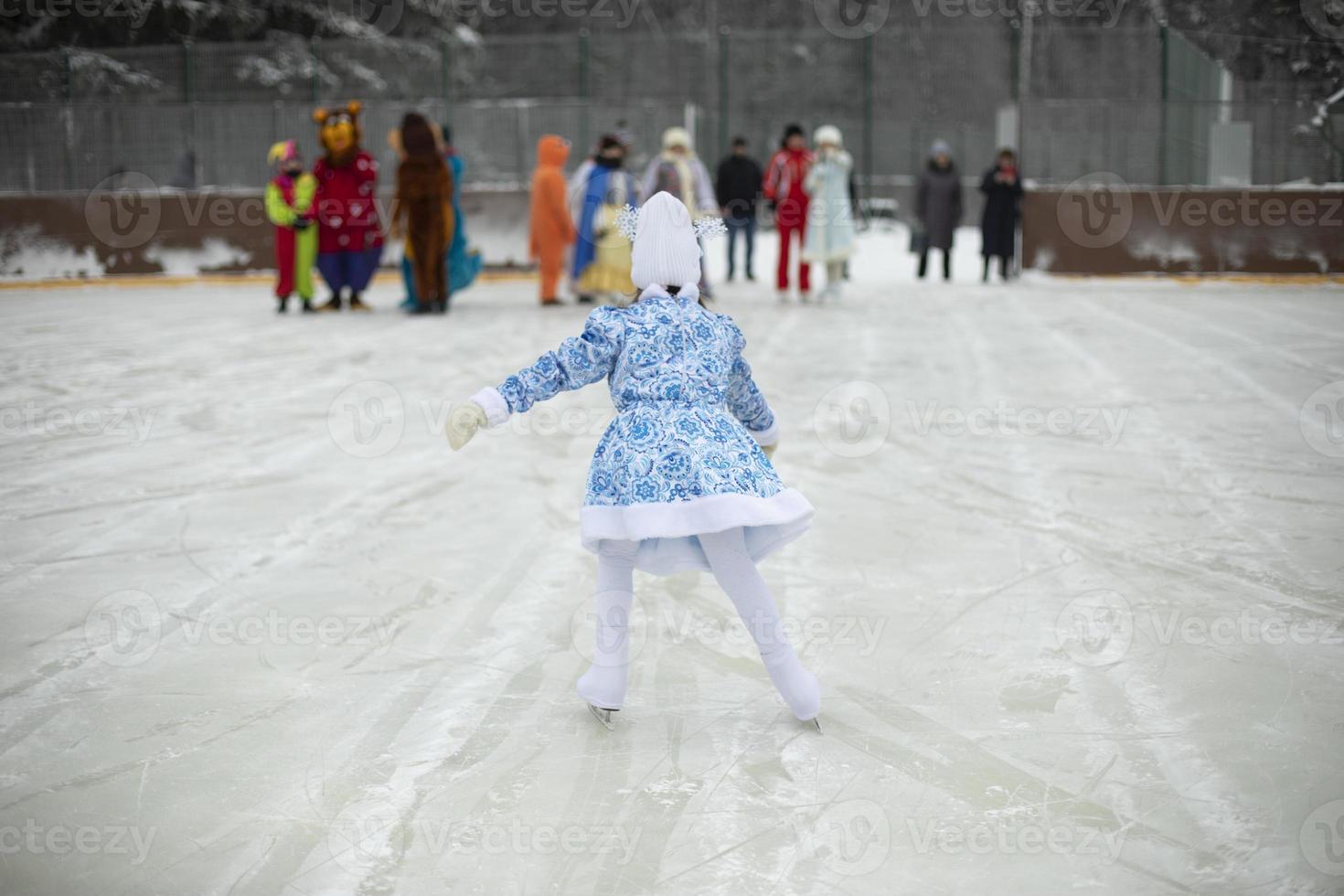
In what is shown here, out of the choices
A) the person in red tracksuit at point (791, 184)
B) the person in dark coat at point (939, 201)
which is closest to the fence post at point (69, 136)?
the person in red tracksuit at point (791, 184)

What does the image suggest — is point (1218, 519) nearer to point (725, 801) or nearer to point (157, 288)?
point (725, 801)

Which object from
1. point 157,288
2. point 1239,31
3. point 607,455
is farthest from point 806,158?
point 607,455

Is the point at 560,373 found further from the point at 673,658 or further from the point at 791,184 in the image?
the point at 791,184

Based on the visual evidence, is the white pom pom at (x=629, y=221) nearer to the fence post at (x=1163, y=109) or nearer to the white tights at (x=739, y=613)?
the white tights at (x=739, y=613)

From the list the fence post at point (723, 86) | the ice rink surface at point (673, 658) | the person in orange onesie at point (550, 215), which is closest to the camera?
the ice rink surface at point (673, 658)

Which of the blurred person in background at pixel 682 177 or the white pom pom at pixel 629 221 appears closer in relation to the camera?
the white pom pom at pixel 629 221

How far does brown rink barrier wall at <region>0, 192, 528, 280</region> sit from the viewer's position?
16422 millimetres

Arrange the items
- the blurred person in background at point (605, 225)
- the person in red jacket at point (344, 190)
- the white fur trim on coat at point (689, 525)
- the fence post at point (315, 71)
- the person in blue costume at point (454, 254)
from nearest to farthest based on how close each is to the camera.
→ the white fur trim on coat at point (689, 525)
the person in red jacket at point (344, 190)
the person in blue costume at point (454, 254)
the blurred person in background at point (605, 225)
the fence post at point (315, 71)

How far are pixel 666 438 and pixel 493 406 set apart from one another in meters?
0.42

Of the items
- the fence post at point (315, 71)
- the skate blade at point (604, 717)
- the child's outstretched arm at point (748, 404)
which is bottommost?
the skate blade at point (604, 717)

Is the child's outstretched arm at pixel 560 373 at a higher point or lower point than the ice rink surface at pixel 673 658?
higher

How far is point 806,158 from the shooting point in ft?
45.6

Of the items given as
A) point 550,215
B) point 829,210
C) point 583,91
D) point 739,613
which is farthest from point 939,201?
point 739,613

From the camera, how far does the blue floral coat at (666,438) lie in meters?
3.31
